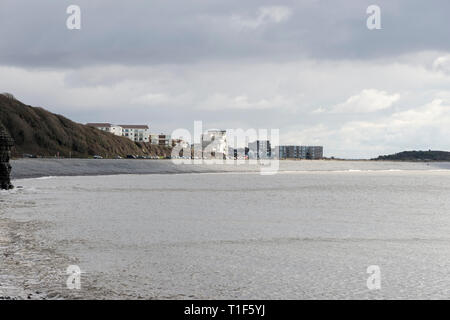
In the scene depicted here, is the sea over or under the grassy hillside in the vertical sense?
under

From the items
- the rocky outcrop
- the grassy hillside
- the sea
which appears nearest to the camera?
the sea

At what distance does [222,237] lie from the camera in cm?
1788

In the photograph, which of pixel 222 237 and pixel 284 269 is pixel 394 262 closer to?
pixel 284 269

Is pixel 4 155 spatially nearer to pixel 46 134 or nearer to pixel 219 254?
pixel 219 254

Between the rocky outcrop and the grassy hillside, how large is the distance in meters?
92.8

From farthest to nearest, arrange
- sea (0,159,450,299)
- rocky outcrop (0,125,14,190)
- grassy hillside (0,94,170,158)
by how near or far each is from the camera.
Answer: grassy hillside (0,94,170,158) < rocky outcrop (0,125,14,190) < sea (0,159,450,299)

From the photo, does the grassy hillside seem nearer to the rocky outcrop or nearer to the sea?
A: the rocky outcrop

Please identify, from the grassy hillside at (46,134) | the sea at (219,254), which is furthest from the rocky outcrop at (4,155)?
the grassy hillside at (46,134)

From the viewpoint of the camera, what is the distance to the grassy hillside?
137500 mm

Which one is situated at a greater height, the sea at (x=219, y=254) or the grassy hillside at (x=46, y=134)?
the grassy hillside at (x=46, y=134)

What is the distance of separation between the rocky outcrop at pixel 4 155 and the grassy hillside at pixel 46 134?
304ft

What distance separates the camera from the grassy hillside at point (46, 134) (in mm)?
137500

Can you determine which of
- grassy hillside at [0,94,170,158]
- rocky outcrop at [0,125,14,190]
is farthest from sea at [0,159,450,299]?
grassy hillside at [0,94,170,158]

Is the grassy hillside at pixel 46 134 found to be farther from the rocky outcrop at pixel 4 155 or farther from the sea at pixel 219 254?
the sea at pixel 219 254
